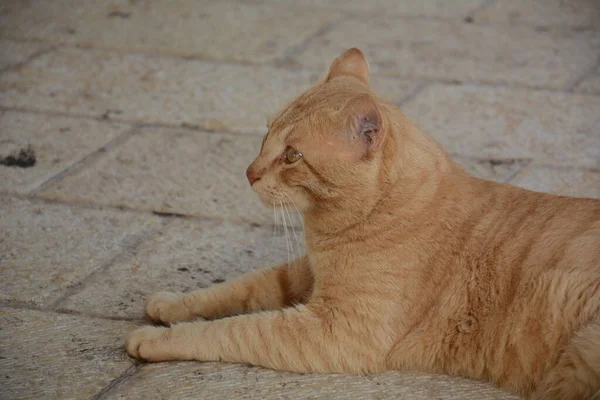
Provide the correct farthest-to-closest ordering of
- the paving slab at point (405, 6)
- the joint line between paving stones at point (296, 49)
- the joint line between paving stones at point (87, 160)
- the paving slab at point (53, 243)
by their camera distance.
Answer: the paving slab at point (405, 6), the joint line between paving stones at point (296, 49), the joint line between paving stones at point (87, 160), the paving slab at point (53, 243)

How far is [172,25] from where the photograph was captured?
5.94m

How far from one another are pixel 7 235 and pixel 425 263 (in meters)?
1.74

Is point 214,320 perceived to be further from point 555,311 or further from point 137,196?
point 137,196

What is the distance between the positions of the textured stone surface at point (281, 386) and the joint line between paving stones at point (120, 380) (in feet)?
0.07

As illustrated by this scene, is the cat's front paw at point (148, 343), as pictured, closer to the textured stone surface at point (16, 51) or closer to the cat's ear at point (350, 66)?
the cat's ear at point (350, 66)

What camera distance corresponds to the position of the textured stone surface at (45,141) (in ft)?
13.2

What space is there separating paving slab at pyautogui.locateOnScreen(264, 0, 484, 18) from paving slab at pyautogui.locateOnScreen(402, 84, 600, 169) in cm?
140

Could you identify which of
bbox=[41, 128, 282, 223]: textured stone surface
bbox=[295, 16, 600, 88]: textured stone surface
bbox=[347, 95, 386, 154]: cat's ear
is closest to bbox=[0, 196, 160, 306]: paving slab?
bbox=[41, 128, 282, 223]: textured stone surface

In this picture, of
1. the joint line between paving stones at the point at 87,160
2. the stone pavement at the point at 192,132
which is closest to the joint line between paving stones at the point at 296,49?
the stone pavement at the point at 192,132

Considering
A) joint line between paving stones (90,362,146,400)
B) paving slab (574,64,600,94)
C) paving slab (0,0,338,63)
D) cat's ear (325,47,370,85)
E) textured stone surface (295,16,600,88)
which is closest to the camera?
joint line between paving stones (90,362,146,400)

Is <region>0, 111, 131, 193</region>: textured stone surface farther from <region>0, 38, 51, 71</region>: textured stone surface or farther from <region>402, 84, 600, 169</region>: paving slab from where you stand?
<region>402, 84, 600, 169</region>: paving slab

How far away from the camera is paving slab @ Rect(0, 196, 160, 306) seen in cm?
316

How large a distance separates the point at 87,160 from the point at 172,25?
201cm

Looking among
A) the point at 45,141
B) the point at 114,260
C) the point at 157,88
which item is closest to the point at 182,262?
the point at 114,260
